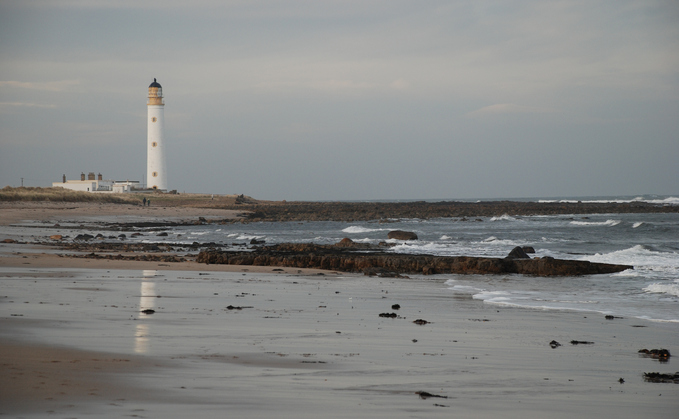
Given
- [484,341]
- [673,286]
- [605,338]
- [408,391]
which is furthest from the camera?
[673,286]

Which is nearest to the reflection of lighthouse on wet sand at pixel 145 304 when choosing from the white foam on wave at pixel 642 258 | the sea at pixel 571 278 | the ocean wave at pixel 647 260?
the sea at pixel 571 278

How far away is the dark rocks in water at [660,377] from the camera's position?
18.5ft

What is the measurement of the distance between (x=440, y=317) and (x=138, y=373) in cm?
494

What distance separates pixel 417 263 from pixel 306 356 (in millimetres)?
11014

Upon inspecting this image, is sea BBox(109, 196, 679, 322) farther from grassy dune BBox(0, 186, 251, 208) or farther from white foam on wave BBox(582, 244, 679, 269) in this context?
grassy dune BBox(0, 186, 251, 208)

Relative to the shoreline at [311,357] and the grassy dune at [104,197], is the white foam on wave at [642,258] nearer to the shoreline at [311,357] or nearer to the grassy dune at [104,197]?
the shoreline at [311,357]

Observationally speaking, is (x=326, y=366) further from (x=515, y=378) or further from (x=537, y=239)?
(x=537, y=239)

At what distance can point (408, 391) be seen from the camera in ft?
16.4

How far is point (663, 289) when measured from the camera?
12406 mm

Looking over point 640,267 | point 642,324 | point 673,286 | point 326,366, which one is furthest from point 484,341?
point 640,267

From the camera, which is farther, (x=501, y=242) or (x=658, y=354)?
(x=501, y=242)

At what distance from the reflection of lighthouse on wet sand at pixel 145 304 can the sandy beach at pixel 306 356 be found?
3 cm

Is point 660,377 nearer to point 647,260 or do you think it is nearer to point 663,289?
point 663,289

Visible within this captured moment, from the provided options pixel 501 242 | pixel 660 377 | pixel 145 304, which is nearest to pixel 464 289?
pixel 145 304
